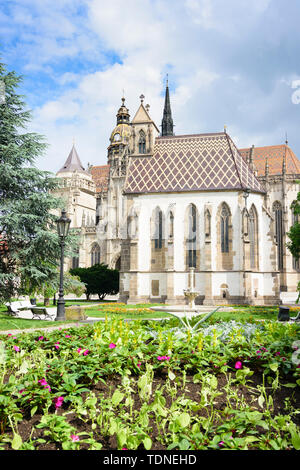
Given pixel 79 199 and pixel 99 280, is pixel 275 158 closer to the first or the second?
pixel 79 199

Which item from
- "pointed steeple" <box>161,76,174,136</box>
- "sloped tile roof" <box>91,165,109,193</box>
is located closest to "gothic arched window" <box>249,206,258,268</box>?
"pointed steeple" <box>161,76,174,136</box>

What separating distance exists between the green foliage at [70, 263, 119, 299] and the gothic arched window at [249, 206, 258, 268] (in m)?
14.8

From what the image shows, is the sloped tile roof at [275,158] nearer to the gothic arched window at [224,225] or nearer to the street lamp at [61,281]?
the gothic arched window at [224,225]

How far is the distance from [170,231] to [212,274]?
15.5 feet

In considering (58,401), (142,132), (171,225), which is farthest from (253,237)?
(58,401)

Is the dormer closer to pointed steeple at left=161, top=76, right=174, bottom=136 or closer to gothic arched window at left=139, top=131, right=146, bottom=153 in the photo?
gothic arched window at left=139, top=131, right=146, bottom=153

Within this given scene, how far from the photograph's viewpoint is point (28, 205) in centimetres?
1662

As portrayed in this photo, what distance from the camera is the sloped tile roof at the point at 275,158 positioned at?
5103 cm

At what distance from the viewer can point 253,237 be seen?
1152 inches

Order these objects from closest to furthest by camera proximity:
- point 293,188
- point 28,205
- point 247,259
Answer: point 28,205 < point 247,259 < point 293,188

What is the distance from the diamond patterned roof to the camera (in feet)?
96.8

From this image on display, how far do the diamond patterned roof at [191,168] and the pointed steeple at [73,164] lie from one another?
35.3 metres
